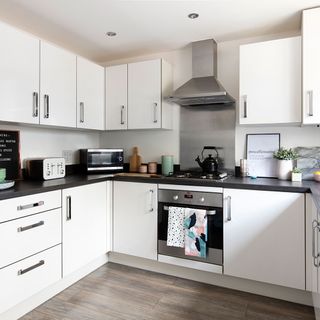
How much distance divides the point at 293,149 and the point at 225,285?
1365 mm

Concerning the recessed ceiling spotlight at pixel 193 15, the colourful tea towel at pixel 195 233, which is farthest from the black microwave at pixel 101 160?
the recessed ceiling spotlight at pixel 193 15

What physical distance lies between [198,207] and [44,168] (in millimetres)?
1366

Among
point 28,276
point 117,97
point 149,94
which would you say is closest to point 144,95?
point 149,94

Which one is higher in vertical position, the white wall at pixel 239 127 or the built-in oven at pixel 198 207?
the white wall at pixel 239 127

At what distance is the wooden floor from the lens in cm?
182

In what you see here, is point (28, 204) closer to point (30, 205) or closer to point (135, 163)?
point (30, 205)

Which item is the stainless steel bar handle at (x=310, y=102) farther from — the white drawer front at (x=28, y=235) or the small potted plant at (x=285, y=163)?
the white drawer front at (x=28, y=235)

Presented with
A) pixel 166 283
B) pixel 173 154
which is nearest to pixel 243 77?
pixel 173 154

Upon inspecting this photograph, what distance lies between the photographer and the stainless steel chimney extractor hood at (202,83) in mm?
2375

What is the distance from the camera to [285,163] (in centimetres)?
231

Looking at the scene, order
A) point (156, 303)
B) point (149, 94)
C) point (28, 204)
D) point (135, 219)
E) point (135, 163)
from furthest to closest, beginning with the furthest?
point (135, 163) < point (149, 94) < point (135, 219) < point (156, 303) < point (28, 204)

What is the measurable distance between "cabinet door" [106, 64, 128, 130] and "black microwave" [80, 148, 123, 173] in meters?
0.29

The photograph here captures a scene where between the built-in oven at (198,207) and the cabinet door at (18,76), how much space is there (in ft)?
4.30

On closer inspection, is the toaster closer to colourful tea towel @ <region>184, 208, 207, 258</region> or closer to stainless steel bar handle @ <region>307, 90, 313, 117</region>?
colourful tea towel @ <region>184, 208, 207, 258</region>
